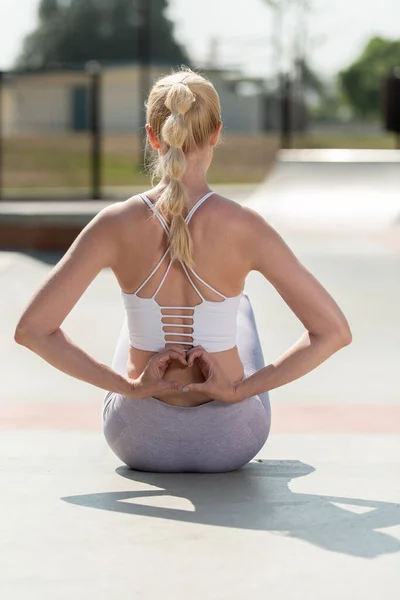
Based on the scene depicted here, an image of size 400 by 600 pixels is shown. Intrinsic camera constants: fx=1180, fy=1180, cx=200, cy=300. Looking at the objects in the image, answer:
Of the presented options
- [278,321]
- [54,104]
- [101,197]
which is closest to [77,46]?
[54,104]

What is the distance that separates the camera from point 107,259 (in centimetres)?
357

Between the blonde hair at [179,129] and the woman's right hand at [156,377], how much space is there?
0.90ft

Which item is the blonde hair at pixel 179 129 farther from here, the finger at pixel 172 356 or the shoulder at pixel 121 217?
the finger at pixel 172 356

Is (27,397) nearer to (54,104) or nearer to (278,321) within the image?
(278,321)

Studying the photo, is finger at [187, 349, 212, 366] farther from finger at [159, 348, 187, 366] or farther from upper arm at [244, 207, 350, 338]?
upper arm at [244, 207, 350, 338]

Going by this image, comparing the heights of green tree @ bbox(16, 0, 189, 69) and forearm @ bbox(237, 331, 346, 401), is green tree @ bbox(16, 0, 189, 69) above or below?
above

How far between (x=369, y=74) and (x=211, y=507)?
159 m

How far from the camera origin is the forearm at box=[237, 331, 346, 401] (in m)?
3.63

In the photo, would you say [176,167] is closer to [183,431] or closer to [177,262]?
[177,262]

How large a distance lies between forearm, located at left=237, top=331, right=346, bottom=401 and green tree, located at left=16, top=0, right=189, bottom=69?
7711cm

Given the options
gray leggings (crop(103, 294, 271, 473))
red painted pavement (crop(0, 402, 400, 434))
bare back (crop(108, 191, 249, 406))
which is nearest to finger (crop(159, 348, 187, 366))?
bare back (crop(108, 191, 249, 406))

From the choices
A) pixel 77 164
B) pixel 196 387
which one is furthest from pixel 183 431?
pixel 77 164

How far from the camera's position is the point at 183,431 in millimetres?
3742

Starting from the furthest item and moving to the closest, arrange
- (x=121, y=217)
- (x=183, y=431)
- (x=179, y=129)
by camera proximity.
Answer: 1. (x=183, y=431)
2. (x=121, y=217)
3. (x=179, y=129)
